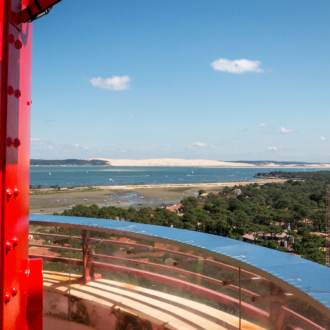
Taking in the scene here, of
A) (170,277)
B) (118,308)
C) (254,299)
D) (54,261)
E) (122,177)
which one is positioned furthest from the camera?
(122,177)

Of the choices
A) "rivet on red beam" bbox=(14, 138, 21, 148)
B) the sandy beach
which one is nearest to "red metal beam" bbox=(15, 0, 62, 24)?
"rivet on red beam" bbox=(14, 138, 21, 148)

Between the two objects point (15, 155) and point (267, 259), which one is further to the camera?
point (267, 259)

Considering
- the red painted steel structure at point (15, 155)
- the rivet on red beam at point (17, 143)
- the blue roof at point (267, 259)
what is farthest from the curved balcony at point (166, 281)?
the rivet on red beam at point (17, 143)

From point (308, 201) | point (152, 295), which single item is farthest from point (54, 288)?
point (308, 201)

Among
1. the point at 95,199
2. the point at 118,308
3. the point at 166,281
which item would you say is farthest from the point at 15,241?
the point at 95,199

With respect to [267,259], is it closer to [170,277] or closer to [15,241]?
[170,277]

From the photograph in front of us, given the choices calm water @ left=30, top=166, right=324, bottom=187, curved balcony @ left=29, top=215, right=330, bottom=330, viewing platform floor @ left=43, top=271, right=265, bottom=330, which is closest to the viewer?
curved balcony @ left=29, top=215, right=330, bottom=330

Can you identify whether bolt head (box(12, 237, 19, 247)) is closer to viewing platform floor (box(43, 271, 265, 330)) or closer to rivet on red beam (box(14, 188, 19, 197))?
Result: rivet on red beam (box(14, 188, 19, 197))

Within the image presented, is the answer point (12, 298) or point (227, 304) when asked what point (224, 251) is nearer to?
point (227, 304)
